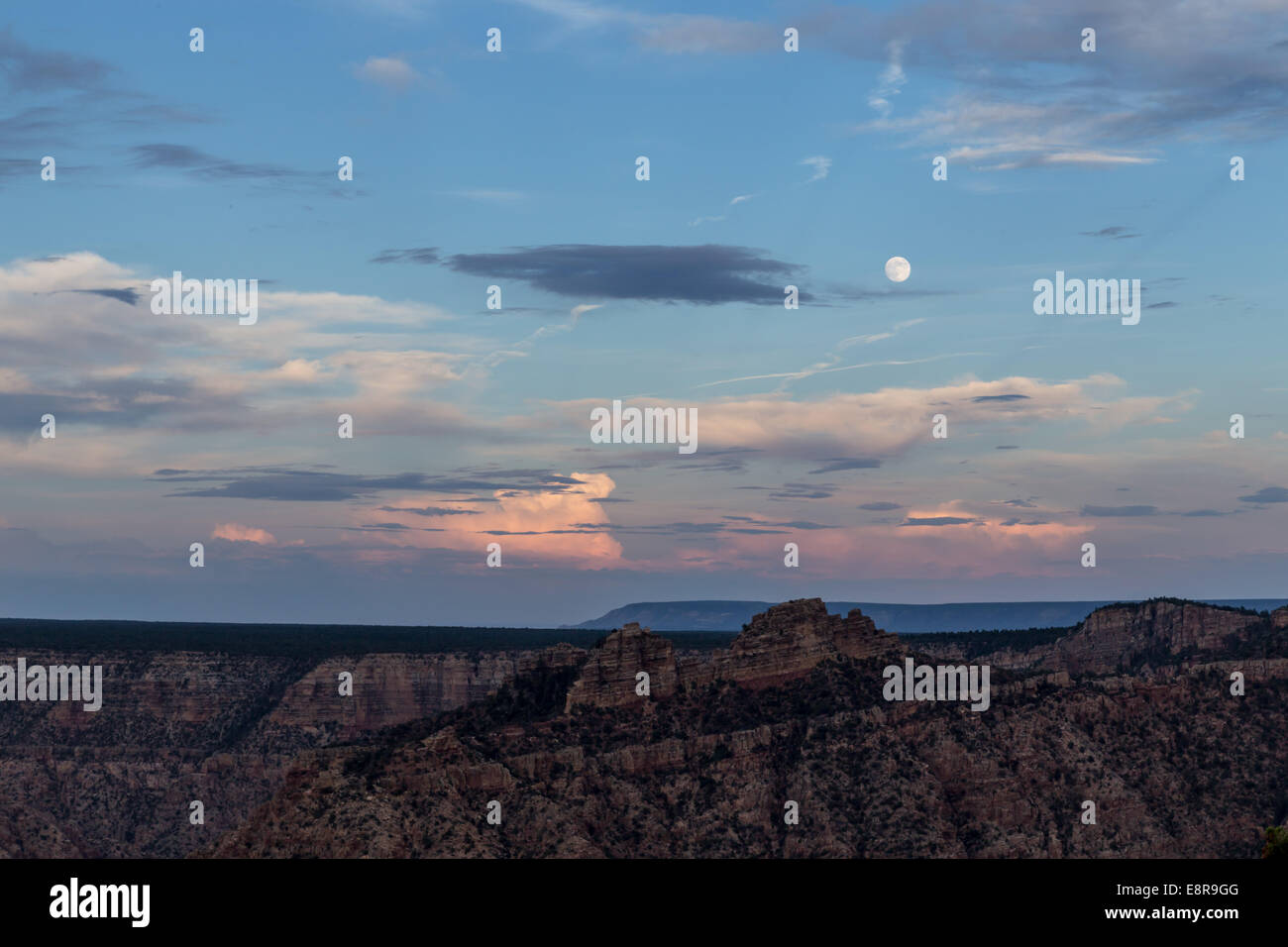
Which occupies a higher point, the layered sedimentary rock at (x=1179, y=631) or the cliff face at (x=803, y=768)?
the layered sedimentary rock at (x=1179, y=631)

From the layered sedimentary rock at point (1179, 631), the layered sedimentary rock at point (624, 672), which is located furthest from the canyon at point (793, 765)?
the layered sedimentary rock at point (1179, 631)

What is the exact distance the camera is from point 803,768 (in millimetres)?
139250

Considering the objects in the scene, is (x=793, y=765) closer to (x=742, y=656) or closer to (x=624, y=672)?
(x=742, y=656)

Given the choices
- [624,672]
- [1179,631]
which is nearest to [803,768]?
[624,672]

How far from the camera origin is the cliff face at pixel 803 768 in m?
125

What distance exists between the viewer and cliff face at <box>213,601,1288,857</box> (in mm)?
125125

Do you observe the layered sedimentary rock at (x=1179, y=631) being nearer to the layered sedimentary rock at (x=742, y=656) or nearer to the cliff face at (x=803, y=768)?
the cliff face at (x=803, y=768)

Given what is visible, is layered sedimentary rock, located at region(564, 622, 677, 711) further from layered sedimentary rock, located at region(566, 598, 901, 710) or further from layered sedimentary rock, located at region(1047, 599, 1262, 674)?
layered sedimentary rock, located at region(1047, 599, 1262, 674)

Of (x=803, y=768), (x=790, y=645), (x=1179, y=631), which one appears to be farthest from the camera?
(x=1179, y=631)

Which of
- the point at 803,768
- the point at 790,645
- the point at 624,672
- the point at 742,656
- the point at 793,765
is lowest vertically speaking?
the point at 803,768

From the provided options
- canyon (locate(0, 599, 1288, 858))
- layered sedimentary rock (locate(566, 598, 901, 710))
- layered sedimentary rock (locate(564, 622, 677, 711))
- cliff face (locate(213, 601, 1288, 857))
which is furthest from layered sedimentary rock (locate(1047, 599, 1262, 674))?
layered sedimentary rock (locate(564, 622, 677, 711))

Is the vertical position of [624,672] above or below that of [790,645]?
below

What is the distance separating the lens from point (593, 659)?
151 m
